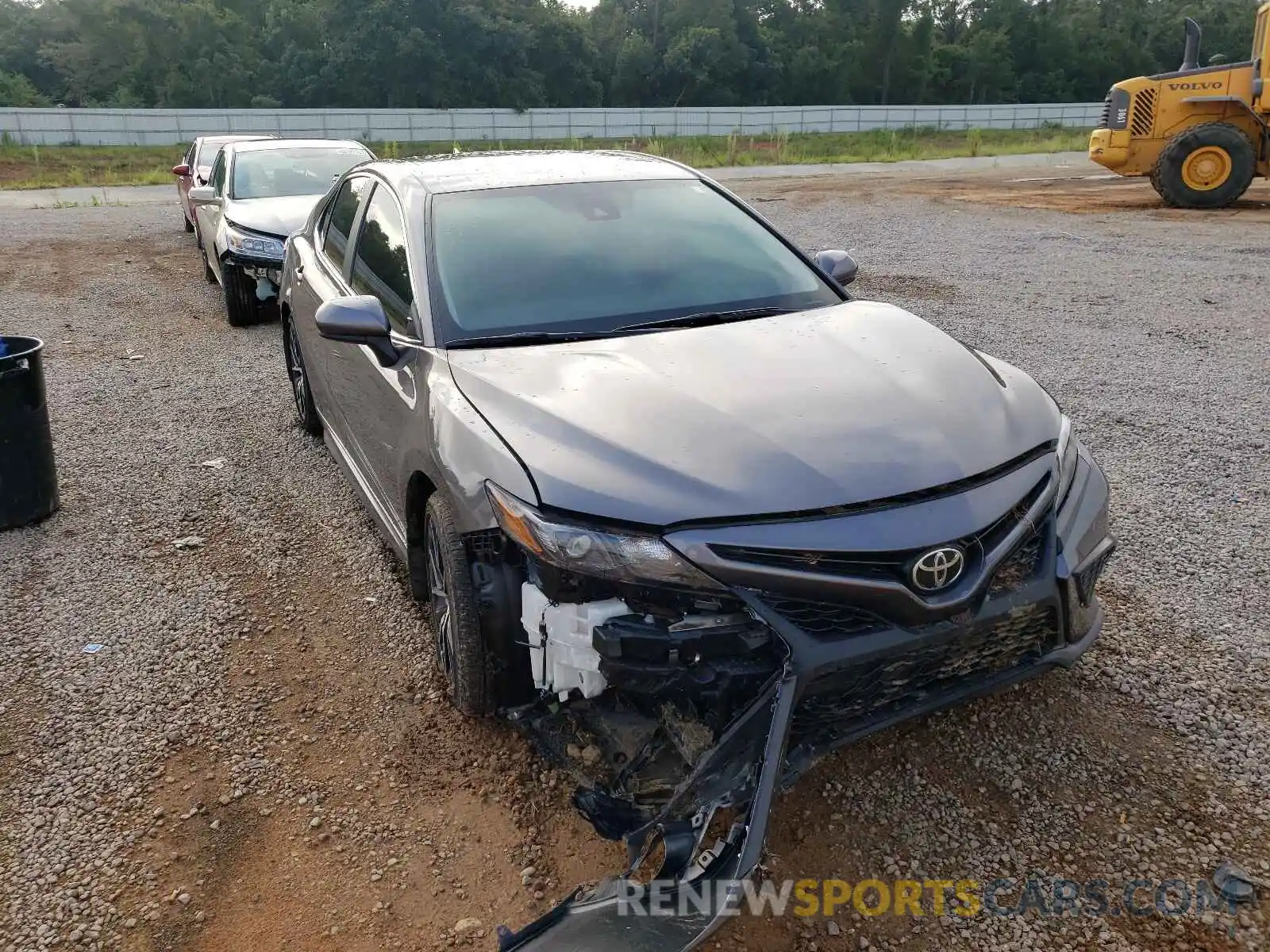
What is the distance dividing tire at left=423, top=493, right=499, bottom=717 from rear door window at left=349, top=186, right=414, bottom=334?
896 millimetres

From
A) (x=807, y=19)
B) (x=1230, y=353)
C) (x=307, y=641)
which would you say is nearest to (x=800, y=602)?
(x=307, y=641)

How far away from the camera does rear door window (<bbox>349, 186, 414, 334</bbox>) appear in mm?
3545

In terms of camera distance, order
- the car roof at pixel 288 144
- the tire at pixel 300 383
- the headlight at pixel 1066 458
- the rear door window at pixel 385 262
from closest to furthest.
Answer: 1. the headlight at pixel 1066 458
2. the rear door window at pixel 385 262
3. the tire at pixel 300 383
4. the car roof at pixel 288 144

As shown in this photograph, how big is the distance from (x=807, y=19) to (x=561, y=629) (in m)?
82.8

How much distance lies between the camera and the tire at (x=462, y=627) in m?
2.74

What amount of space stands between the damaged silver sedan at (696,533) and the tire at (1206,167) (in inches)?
557

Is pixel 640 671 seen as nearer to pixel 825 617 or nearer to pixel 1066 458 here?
pixel 825 617

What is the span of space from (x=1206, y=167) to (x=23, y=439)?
16177mm

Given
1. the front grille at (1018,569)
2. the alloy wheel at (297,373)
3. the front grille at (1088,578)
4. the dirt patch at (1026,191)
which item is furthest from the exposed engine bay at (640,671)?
the dirt patch at (1026,191)

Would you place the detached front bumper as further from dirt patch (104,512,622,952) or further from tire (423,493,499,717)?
tire (423,493,499,717)

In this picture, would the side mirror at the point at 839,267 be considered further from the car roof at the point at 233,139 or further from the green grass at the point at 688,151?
the green grass at the point at 688,151

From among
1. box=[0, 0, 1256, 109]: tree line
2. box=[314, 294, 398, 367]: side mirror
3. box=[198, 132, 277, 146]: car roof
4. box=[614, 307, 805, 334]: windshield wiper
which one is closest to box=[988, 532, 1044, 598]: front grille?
box=[614, 307, 805, 334]: windshield wiper

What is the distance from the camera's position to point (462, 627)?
2754mm

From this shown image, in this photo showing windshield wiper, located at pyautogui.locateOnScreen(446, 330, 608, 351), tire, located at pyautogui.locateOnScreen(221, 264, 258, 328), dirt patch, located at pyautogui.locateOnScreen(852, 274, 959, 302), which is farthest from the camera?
dirt patch, located at pyautogui.locateOnScreen(852, 274, 959, 302)
